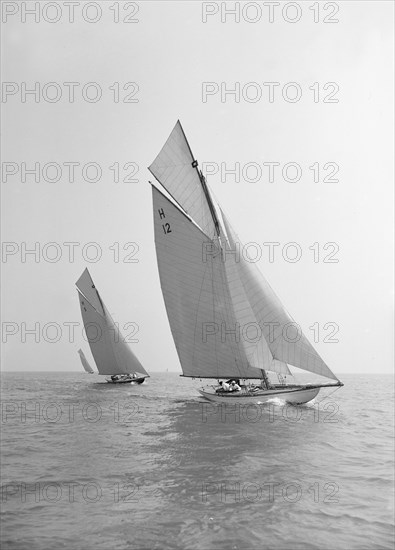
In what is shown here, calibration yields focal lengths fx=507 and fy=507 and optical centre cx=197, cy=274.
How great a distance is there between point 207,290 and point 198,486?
21631 millimetres

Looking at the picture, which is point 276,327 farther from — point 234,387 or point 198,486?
point 198,486

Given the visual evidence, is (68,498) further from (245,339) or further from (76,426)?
(245,339)

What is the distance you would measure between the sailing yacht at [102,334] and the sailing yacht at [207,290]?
2642 cm

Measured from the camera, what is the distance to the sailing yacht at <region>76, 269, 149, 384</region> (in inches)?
2467

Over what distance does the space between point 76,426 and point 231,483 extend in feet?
52.9

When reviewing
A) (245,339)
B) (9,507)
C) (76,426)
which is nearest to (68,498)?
(9,507)

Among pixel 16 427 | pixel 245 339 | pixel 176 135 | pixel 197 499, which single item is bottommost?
pixel 16 427

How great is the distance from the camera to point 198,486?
1438 centimetres

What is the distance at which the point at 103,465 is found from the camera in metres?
17.3

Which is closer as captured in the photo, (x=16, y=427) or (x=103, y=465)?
(x=103, y=465)

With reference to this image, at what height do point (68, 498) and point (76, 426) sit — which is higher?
point (68, 498)

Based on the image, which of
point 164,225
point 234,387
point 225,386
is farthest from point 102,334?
point 234,387

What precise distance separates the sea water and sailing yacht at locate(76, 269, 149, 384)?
112 ft

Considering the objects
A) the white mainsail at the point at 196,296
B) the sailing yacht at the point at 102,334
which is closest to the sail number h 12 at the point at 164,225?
the white mainsail at the point at 196,296
